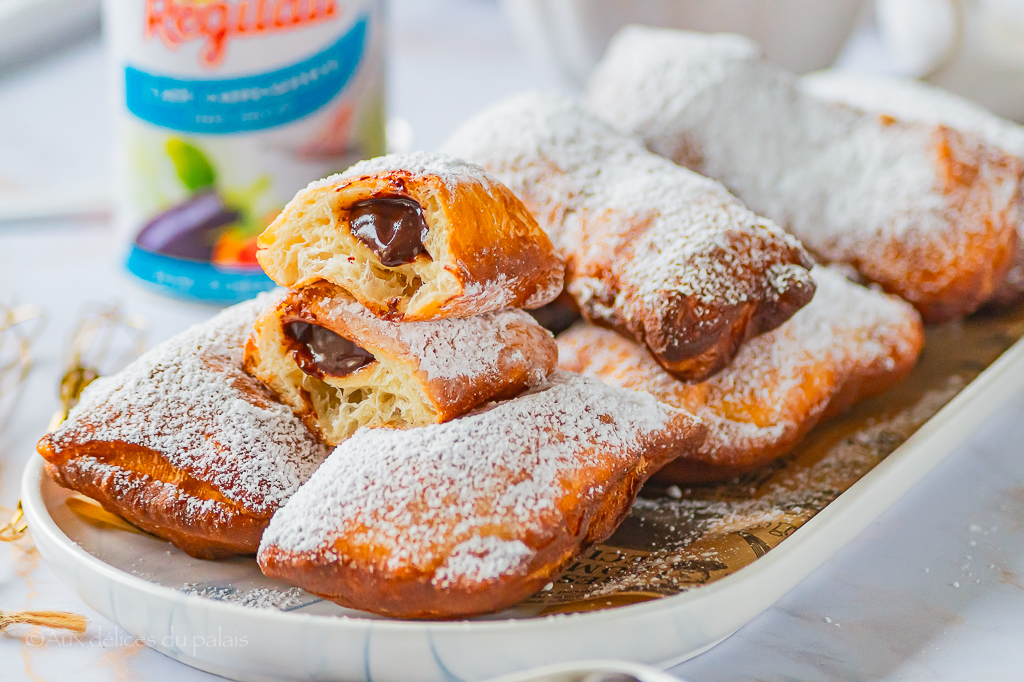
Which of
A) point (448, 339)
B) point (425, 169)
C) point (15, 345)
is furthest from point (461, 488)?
point (15, 345)

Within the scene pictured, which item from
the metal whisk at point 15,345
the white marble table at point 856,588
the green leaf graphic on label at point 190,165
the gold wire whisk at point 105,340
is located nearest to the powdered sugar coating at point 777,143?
the white marble table at point 856,588

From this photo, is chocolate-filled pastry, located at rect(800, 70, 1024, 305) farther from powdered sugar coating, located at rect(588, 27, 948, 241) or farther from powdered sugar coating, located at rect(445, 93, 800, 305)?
powdered sugar coating, located at rect(445, 93, 800, 305)

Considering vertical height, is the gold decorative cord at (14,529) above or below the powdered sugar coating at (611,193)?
below

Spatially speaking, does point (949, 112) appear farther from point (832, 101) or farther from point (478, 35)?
point (478, 35)

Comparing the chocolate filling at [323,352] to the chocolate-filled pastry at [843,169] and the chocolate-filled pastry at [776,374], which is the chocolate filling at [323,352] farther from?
the chocolate-filled pastry at [843,169]

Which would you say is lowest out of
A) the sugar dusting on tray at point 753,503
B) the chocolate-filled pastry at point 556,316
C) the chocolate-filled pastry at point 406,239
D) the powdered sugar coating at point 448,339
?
the sugar dusting on tray at point 753,503

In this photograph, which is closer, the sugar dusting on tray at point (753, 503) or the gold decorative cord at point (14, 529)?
the sugar dusting on tray at point (753, 503)

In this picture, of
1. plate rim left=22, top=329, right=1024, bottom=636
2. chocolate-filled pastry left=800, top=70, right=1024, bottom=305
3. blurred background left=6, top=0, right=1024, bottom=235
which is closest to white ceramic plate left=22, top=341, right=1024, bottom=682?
plate rim left=22, top=329, right=1024, bottom=636

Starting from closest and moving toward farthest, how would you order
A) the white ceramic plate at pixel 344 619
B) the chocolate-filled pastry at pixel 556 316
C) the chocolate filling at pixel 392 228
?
1. the white ceramic plate at pixel 344 619
2. the chocolate filling at pixel 392 228
3. the chocolate-filled pastry at pixel 556 316
